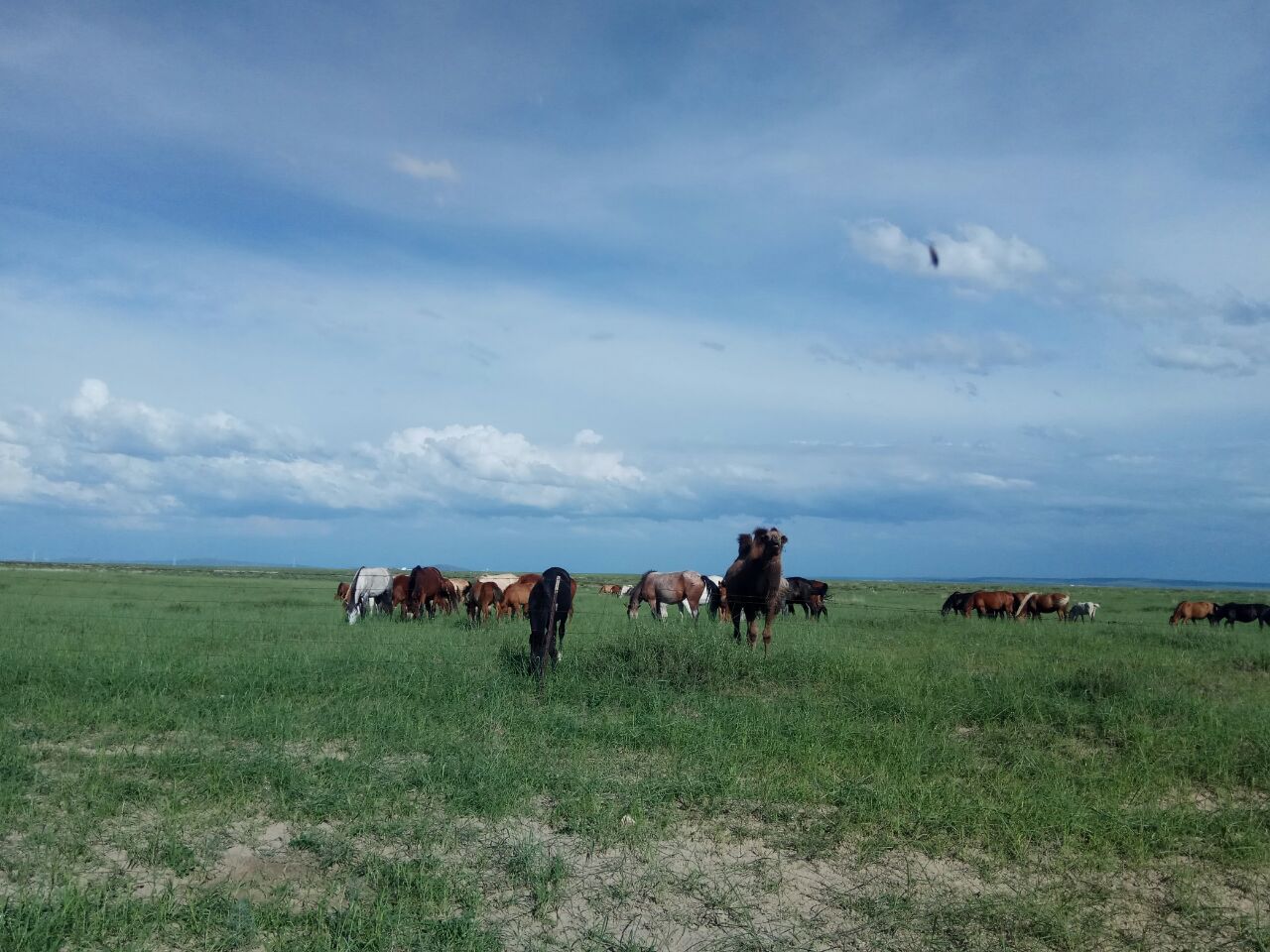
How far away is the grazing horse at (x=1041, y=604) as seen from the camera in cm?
3622

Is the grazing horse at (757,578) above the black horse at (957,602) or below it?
above

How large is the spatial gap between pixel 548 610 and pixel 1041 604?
1205 inches

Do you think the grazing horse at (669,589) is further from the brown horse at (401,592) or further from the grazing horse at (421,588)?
the brown horse at (401,592)

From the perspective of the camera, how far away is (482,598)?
24062 mm

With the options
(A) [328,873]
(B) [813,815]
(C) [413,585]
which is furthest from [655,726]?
(C) [413,585]

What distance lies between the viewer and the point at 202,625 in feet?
62.8

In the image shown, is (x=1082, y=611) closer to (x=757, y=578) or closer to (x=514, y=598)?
(x=514, y=598)

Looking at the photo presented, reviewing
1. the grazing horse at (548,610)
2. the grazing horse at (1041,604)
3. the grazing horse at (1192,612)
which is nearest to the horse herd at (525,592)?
the grazing horse at (548,610)

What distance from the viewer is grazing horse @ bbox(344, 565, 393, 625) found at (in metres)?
25.6

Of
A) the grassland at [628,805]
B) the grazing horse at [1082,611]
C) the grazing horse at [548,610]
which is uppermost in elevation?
the grazing horse at [548,610]

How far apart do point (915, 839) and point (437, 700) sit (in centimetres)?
580

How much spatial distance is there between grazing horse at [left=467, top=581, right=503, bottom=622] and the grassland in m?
11.7

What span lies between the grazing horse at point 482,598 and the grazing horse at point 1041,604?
73.9 ft

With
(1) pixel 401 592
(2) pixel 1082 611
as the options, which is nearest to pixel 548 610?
(1) pixel 401 592
